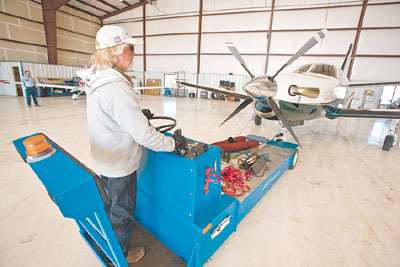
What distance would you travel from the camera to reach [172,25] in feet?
57.0

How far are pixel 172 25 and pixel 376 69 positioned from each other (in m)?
Result: 16.8

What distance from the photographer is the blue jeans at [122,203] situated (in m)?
1.38

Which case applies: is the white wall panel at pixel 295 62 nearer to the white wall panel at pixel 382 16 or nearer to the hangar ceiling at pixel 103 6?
the white wall panel at pixel 382 16

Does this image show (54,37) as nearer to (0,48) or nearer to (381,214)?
(0,48)

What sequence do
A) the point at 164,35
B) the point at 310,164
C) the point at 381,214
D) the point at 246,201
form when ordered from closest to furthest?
the point at 246,201 < the point at 381,214 < the point at 310,164 < the point at 164,35

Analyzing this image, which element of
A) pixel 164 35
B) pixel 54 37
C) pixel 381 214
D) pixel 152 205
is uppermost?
pixel 164 35

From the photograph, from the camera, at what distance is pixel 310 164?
3842mm

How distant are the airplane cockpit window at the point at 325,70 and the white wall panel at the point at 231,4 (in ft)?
40.8

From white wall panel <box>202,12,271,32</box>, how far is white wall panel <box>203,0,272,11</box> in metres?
0.59

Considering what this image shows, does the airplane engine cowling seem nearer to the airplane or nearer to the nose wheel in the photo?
the airplane

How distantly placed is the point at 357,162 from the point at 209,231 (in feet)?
14.2

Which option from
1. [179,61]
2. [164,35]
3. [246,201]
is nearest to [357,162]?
[246,201]

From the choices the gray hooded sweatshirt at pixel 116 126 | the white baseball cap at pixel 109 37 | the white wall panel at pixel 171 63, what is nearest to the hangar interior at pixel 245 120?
the white wall panel at pixel 171 63

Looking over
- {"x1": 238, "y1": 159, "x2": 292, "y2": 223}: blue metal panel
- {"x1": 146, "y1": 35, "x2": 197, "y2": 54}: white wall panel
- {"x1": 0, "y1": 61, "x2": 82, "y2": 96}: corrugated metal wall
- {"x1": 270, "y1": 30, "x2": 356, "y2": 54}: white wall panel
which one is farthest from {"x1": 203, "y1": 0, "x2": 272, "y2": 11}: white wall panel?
{"x1": 238, "y1": 159, "x2": 292, "y2": 223}: blue metal panel
